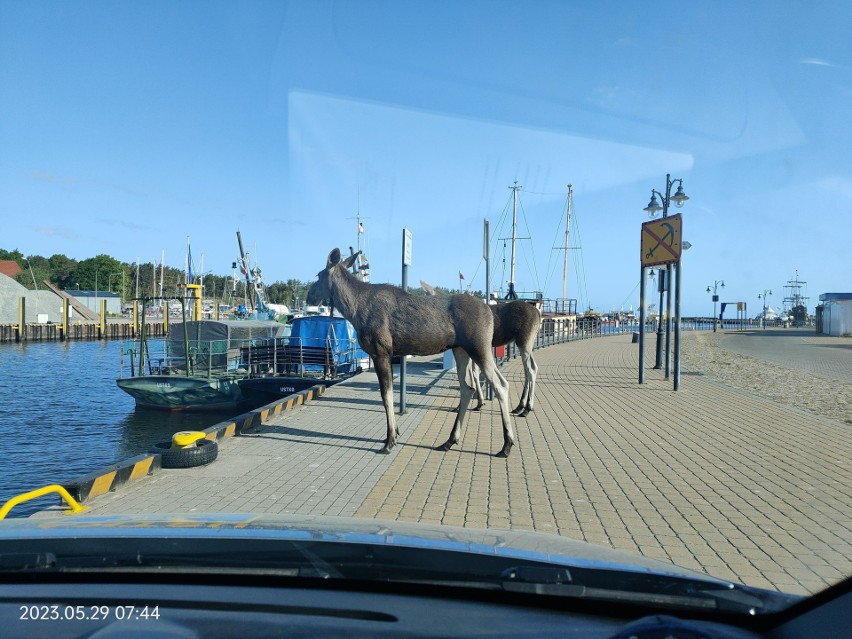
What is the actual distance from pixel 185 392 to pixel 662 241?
13.2 m

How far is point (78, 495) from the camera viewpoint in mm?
6055

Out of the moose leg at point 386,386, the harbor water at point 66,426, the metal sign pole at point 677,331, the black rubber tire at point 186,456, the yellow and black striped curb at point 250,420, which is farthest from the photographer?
the metal sign pole at point 677,331

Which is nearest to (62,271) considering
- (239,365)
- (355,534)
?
(239,365)

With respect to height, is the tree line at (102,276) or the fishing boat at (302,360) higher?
the tree line at (102,276)

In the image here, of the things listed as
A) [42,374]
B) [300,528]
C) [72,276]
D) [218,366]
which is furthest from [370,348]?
[72,276]

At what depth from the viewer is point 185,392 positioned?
18.1 metres

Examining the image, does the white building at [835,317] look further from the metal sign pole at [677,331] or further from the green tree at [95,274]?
the green tree at [95,274]

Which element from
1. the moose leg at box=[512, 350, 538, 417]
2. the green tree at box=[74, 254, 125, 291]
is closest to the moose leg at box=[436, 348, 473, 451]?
the moose leg at box=[512, 350, 538, 417]

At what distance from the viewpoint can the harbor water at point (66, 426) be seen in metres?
11.9

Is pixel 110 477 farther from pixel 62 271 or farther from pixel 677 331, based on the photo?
pixel 62 271

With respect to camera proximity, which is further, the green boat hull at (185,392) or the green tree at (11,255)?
the green tree at (11,255)

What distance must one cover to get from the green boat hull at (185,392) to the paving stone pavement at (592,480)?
715 cm

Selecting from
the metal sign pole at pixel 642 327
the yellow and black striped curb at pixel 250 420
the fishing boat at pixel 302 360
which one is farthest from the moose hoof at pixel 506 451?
the fishing boat at pixel 302 360

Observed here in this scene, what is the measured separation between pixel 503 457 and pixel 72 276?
10942 cm
